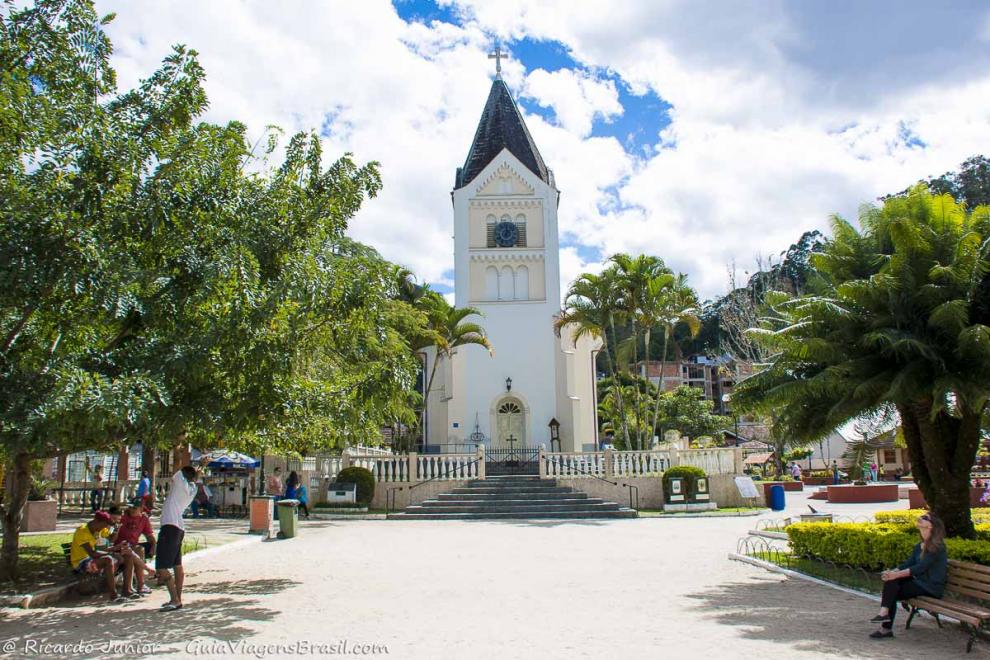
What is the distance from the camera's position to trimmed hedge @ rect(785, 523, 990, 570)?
9.30 meters

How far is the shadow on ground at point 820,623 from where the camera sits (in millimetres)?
7086

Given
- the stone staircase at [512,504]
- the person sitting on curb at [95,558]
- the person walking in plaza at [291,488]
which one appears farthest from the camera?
the stone staircase at [512,504]

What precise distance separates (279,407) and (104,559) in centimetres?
302

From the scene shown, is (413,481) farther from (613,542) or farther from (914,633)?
(914,633)

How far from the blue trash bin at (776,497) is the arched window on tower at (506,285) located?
15944 millimetres

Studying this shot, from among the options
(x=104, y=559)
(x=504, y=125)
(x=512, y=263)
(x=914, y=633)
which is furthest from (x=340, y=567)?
(x=504, y=125)

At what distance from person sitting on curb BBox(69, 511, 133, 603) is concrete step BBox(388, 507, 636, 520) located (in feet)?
42.9

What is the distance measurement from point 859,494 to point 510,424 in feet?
47.1

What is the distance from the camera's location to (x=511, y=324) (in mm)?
35875

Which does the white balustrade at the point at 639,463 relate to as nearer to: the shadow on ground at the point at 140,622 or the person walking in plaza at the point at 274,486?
the person walking in plaza at the point at 274,486

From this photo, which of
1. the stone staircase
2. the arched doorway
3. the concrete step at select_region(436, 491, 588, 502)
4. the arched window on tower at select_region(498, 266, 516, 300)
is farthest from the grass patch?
the arched window on tower at select_region(498, 266, 516, 300)

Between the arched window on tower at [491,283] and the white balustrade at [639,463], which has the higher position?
the arched window on tower at [491,283]

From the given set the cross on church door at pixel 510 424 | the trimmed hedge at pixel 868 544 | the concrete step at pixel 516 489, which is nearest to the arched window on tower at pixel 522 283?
the cross on church door at pixel 510 424

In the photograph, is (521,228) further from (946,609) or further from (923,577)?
(946,609)
